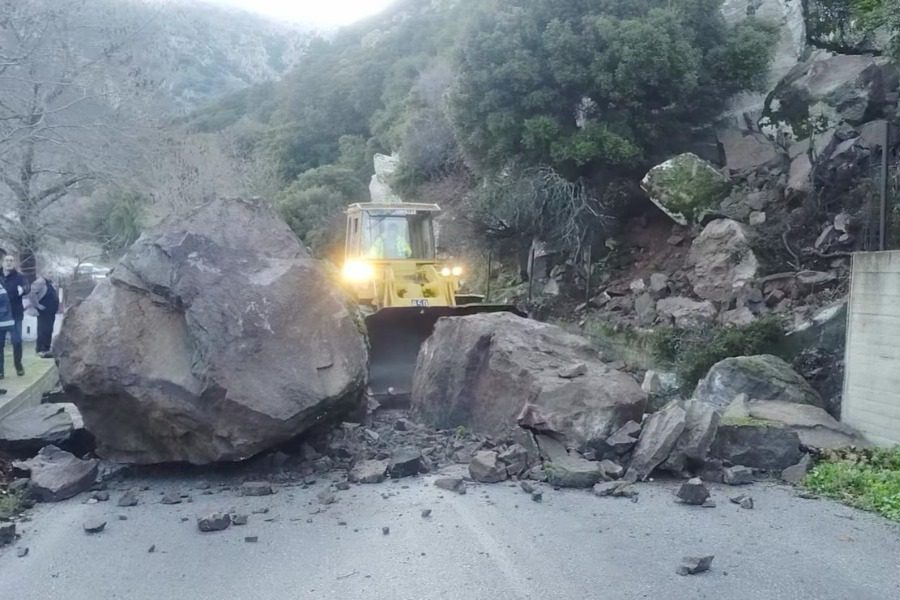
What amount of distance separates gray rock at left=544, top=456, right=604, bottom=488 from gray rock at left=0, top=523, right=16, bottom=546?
4379 millimetres

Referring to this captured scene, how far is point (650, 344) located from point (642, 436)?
267 inches

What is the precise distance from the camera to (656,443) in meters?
8.07

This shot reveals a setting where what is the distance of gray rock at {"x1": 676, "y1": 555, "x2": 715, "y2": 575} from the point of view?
554cm


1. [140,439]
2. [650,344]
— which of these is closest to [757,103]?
[650,344]

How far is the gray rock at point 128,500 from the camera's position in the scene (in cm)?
737

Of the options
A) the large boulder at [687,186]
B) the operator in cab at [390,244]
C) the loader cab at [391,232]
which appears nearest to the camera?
the loader cab at [391,232]

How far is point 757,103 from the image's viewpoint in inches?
745

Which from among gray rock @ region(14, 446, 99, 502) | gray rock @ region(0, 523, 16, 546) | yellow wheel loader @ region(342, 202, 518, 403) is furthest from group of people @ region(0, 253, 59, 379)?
gray rock @ region(0, 523, 16, 546)

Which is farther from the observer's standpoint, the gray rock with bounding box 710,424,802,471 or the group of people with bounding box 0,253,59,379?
the group of people with bounding box 0,253,59,379

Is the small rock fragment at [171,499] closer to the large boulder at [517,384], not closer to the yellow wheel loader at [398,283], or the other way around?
the large boulder at [517,384]

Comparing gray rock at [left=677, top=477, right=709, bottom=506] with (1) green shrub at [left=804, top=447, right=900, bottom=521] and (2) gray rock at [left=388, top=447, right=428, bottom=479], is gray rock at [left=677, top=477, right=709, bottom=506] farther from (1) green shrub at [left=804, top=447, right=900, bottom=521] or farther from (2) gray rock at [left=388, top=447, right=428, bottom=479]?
(2) gray rock at [left=388, top=447, right=428, bottom=479]

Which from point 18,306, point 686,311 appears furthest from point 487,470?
point 18,306

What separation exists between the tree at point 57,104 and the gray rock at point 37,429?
612cm

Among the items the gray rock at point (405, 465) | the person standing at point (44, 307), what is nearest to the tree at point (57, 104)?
the person standing at point (44, 307)
